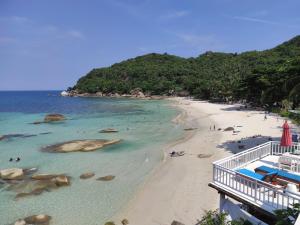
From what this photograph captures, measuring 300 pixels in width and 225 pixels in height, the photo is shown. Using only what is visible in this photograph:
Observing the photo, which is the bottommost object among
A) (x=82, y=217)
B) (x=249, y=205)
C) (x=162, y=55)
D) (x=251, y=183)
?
(x=82, y=217)

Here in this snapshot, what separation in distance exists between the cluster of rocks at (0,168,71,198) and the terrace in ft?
36.4

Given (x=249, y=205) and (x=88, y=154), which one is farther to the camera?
(x=88, y=154)

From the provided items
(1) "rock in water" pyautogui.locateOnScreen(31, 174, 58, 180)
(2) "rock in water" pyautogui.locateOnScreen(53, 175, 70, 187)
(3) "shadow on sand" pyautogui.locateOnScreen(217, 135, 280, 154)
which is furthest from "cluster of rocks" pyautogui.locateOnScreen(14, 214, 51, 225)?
(3) "shadow on sand" pyautogui.locateOnScreen(217, 135, 280, 154)

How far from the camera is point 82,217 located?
12.5 m

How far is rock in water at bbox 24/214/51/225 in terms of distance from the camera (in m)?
12.1

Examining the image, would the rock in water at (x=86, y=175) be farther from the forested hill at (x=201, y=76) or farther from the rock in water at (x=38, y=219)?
the forested hill at (x=201, y=76)

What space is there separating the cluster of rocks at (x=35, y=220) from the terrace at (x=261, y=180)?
806 cm

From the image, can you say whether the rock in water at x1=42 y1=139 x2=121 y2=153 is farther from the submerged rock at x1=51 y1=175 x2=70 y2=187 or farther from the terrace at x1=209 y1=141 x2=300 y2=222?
the terrace at x1=209 y1=141 x2=300 y2=222

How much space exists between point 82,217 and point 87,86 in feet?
458

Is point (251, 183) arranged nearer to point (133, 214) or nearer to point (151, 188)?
point (133, 214)

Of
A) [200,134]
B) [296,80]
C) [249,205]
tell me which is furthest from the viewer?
[200,134]

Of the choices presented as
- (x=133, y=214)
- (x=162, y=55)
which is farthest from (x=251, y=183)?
(x=162, y=55)

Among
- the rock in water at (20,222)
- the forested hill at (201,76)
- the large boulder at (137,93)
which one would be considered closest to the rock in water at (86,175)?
the rock in water at (20,222)

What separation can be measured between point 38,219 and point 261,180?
9905 mm
